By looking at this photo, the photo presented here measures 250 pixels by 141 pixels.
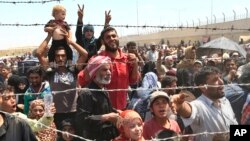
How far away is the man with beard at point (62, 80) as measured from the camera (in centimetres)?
498

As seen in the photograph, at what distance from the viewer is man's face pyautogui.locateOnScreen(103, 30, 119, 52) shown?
494 cm

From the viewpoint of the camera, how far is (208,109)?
4.11 metres

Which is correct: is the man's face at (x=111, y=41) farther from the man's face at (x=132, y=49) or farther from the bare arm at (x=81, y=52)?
the man's face at (x=132, y=49)

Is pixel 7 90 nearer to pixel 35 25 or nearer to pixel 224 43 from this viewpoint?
pixel 35 25

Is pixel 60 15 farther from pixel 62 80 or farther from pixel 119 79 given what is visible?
pixel 119 79

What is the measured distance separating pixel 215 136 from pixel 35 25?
1.95 m

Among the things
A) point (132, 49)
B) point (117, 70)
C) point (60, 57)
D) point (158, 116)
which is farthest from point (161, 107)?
point (132, 49)

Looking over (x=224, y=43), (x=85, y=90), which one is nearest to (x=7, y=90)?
(x=85, y=90)

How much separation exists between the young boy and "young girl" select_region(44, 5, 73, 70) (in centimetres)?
146

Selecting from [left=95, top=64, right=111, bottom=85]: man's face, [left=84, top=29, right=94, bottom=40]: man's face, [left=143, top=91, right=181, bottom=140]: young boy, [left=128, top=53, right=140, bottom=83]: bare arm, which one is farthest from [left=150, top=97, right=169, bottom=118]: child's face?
[left=84, top=29, right=94, bottom=40]: man's face

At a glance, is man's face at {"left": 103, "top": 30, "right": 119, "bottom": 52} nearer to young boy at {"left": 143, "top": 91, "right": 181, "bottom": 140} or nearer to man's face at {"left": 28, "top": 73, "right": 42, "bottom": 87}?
man's face at {"left": 28, "top": 73, "right": 42, "bottom": 87}

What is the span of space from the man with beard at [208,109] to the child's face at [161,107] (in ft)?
0.24

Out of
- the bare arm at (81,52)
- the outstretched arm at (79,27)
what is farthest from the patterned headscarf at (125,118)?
the outstretched arm at (79,27)

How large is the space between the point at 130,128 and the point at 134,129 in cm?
3
